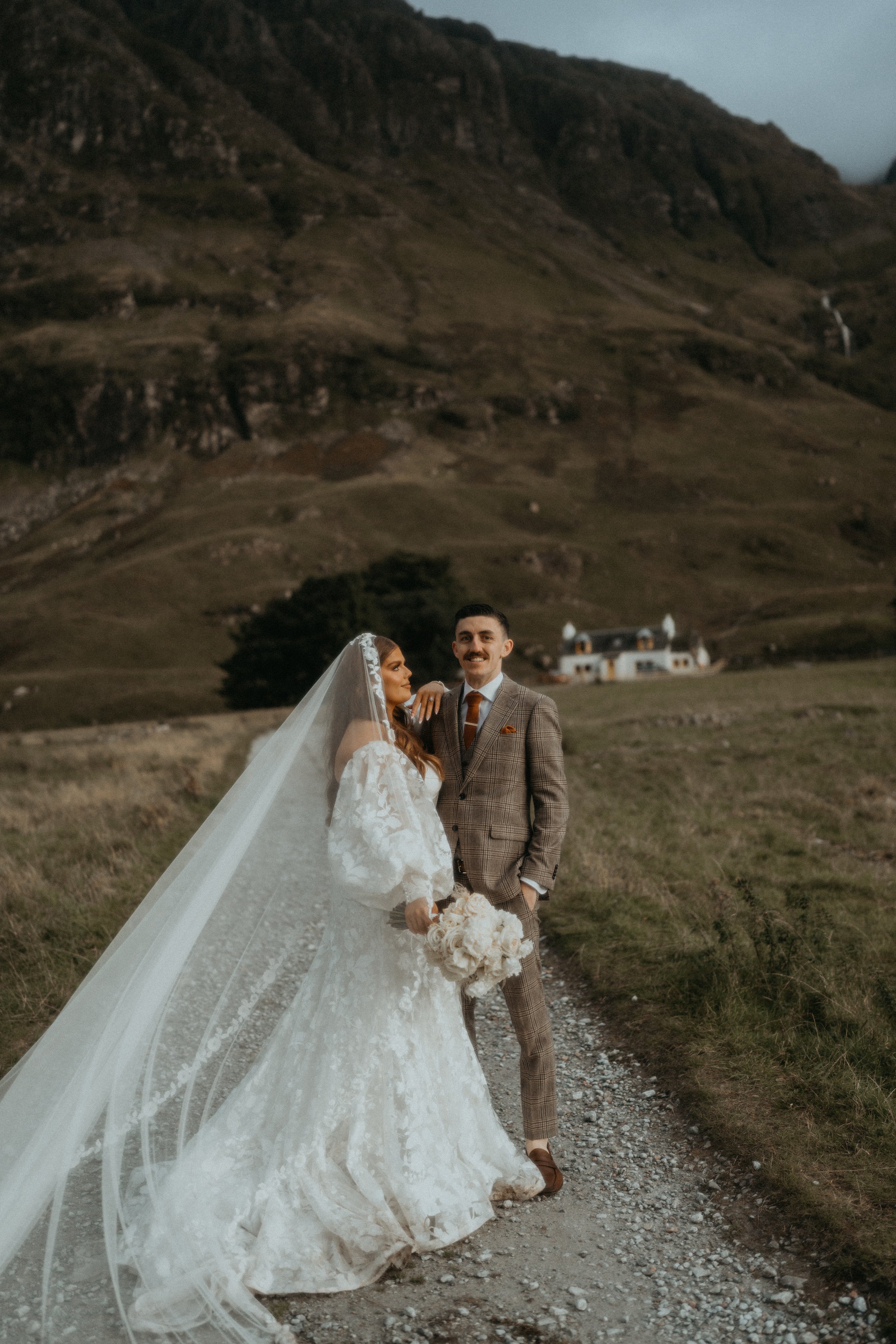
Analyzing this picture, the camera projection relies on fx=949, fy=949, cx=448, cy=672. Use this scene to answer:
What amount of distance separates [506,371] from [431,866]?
181021 mm

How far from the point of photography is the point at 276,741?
217 inches

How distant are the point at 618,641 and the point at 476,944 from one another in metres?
83.8

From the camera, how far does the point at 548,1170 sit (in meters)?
4.89

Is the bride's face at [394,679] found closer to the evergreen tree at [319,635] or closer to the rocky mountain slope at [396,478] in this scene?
the evergreen tree at [319,635]

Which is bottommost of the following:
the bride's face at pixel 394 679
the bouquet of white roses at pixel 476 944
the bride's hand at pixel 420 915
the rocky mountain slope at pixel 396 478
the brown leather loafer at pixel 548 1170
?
the brown leather loafer at pixel 548 1170

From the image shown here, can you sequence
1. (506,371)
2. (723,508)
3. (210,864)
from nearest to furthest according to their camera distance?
(210,864) < (723,508) < (506,371)

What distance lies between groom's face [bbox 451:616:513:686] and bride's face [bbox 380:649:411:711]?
31 cm

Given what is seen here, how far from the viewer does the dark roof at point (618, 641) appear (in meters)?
85.1

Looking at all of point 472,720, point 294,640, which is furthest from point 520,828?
point 294,640

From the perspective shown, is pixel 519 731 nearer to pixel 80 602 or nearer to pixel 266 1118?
pixel 266 1118

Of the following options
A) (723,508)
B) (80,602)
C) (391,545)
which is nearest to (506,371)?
(723,508)

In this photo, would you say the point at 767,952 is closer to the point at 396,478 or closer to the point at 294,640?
the point at 294,640

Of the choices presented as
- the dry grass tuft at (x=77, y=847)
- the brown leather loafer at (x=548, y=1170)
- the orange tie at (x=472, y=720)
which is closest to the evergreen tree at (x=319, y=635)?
the dry grass tuft at (x=77, y=847)

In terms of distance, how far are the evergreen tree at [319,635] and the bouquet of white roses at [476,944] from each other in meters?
49.6
